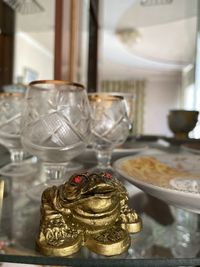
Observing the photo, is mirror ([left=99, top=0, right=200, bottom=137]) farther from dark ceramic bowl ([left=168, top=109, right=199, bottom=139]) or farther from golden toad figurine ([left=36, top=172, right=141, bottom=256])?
golden toad figurine ([left=36, top=172, right=141, bottom=256])

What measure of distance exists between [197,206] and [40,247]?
147 millimetres

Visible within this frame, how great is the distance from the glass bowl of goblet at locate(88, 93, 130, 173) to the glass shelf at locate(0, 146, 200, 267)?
0.40ft

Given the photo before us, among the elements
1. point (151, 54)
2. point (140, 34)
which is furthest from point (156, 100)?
point (140, 34)

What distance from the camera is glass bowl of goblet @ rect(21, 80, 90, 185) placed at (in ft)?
1.10

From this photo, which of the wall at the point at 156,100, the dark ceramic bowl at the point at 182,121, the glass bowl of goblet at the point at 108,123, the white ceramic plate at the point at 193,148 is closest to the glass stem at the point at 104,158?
the glass bowl of goblet at the point at 108,123

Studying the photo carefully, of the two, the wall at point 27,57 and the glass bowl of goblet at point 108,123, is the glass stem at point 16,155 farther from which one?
the wall at point 27,57

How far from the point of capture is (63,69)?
636 mm

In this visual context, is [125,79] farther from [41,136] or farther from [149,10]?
[41,136]

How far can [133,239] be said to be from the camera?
0.24 m

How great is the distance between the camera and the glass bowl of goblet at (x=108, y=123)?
454 millimetres

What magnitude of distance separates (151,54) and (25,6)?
2949 mm

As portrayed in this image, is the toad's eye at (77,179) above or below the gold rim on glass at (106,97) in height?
below

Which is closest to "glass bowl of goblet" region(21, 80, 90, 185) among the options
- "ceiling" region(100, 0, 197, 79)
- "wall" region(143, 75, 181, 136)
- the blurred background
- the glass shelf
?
the glass shelf

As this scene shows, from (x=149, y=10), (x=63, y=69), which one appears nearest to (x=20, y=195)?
(x=63, y=69)
